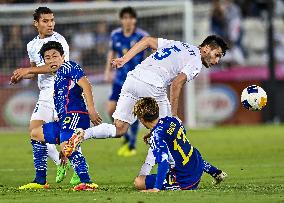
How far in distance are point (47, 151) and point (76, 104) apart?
1138 mm

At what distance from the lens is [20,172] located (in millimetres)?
14484

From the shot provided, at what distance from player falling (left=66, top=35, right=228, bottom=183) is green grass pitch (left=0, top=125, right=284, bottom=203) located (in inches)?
33.7

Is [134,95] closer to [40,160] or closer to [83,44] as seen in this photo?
[40,160]

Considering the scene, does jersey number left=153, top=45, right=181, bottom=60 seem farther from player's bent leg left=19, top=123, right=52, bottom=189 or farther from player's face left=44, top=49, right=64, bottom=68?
player's bent leg left=19, top=123, right=52, bottom=189

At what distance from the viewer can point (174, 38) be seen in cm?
2444

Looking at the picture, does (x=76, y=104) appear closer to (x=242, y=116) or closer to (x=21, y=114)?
(x=21, y=114)

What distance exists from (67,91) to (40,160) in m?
1.17

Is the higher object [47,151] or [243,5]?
[243,5]

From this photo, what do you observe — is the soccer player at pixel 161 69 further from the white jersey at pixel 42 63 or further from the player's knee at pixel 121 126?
the white jersey at pixel 42 63

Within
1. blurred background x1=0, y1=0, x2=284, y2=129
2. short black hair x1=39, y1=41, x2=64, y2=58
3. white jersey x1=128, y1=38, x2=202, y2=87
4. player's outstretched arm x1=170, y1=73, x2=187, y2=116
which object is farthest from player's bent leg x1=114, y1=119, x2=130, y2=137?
blurred background x1=0, y1=0, x2=284, y2=129

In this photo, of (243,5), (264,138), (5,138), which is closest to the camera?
(264,138)

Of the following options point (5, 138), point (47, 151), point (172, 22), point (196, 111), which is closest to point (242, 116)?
point (196, 111)

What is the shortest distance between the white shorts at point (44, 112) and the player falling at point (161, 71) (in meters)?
0.85

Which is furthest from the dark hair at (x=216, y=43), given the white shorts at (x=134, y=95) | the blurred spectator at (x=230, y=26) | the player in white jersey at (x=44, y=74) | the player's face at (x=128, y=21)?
the blurred spectator at (x=230, y=26)
